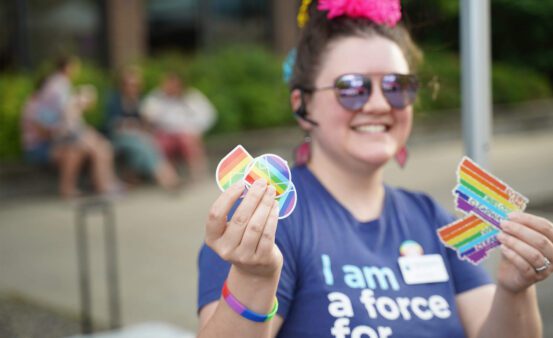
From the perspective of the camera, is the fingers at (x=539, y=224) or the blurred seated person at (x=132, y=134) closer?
the fingers at (x=539, y=224)

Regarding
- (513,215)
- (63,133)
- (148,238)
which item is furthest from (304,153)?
(63,133)

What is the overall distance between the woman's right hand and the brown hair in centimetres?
70

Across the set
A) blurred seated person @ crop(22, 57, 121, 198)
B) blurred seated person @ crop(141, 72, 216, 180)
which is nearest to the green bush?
blurred seated person @ crop(22, 57, 121, 198)

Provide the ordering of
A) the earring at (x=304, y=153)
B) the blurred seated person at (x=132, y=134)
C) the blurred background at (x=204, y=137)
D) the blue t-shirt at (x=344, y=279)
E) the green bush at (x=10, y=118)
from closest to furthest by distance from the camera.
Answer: the blue t-shirt at (x=344, y=279), the earring at (x=304, y=153), the blurred background at (x=204, y=137), the green bush at (x=10, y=118), the blurred seated person at (x=132, y=134)

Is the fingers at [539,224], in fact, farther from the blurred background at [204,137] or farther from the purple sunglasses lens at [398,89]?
the blurred background at [204,137]

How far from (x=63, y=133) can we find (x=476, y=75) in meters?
6.69

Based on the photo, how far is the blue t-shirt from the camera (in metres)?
1.95

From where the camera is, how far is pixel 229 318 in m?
1.70

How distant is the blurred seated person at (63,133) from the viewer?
8750 mm

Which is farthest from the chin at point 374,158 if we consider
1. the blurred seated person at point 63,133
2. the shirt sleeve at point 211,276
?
the blurred seated person at point 63,133

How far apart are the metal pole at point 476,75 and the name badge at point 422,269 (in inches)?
33.2

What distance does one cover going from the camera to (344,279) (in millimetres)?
1990

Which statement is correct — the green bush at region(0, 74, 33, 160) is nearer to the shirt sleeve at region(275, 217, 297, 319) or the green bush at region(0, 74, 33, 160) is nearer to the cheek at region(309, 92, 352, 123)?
the cheek at region(309, 92, 352, 123)

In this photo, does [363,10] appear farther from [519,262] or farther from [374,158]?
[519,262]
